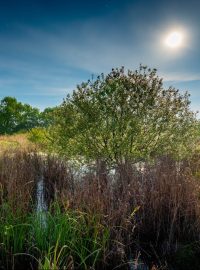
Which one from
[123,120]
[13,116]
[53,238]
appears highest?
[13,116]

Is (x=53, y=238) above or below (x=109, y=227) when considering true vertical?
below

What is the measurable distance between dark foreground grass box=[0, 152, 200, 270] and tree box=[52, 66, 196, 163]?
2.88 metres

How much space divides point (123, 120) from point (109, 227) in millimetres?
4745

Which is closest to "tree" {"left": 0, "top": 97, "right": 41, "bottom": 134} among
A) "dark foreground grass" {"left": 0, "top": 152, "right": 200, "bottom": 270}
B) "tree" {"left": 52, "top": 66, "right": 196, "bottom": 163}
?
"tree" {"left": 52, "top": 66, "right": 196, "bottom": 163}

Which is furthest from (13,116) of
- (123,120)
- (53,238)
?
(53,238)

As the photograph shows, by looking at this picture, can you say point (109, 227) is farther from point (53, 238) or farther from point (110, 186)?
point (110, 186)

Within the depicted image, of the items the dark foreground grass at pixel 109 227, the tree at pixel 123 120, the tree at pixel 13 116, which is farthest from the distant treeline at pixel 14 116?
→ the dark foreground grass at pixel 109 227

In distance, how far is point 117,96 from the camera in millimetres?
8008

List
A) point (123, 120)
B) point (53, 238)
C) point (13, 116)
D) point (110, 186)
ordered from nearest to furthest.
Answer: point (53, 238) → point (110, 186) → point (123, 120) → point (13, 116)

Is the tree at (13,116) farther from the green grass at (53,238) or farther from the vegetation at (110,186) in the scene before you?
the green grass at (53,238)

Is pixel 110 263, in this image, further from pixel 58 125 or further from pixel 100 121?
pixel 58 125

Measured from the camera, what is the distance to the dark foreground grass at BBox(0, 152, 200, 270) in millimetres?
3439

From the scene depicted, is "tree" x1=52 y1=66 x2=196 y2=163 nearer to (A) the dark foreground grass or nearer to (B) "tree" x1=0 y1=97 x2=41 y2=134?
(A) the dark foreground grass

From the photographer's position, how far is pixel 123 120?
8.01 m
